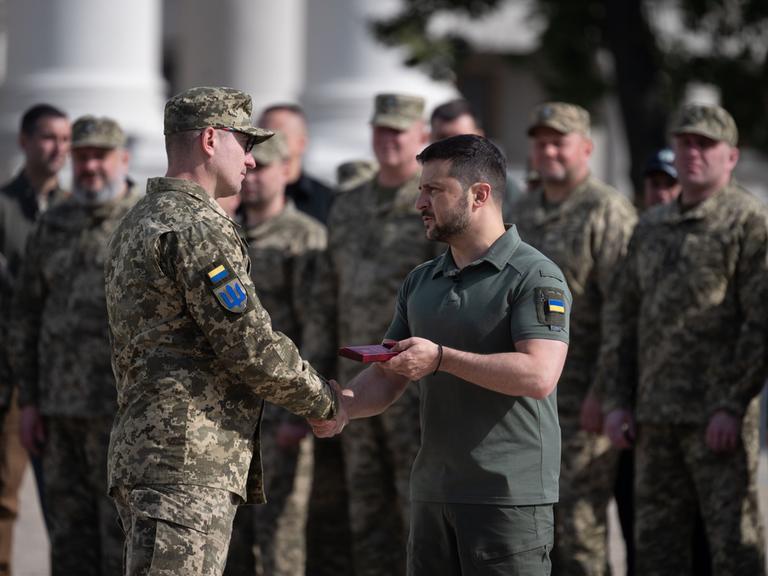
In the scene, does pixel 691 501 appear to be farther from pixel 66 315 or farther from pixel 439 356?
pixel 66 315

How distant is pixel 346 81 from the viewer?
52.0 feet

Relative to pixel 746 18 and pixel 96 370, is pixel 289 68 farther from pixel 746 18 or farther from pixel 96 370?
pixel 96 370

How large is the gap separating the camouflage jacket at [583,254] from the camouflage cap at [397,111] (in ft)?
2.50

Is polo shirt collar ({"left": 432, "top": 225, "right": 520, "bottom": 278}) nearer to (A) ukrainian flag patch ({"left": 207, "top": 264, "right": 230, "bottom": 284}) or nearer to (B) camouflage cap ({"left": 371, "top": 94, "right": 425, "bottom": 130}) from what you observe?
(A) ukrainian flag patch ({"left": 207, "top": 264, "right": 230, "bottom": 284})

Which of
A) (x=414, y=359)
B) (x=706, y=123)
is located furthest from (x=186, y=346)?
(x=706, y=123)

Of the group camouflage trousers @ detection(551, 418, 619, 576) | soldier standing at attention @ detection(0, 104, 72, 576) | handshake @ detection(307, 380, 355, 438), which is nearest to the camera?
handshake @ detection(307, 380, 355, 438)

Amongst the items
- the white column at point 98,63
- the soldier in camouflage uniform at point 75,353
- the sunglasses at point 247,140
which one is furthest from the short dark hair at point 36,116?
the white column at point 98,63

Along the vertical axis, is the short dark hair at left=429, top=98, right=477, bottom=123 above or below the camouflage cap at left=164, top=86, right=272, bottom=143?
below

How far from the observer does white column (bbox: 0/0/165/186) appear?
45.0ft

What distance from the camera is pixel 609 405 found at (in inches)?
284

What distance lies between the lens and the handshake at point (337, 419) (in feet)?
17.6

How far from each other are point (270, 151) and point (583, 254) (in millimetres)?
1557

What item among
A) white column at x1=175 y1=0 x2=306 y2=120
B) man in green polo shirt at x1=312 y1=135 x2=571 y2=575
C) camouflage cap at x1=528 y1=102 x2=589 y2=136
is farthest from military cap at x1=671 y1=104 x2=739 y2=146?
white column at x1=175 y1=0 x2=306 y2=120

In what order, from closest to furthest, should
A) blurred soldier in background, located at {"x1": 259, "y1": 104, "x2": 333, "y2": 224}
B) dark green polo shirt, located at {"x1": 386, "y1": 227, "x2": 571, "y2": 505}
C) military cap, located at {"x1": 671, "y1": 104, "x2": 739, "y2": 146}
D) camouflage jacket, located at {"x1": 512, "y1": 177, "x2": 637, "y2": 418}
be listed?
dark green polo shirt, located at {"x1": 386, "y1": 227, "x2": 571, "y2": 505}, military cap, located at {"x1": 671, "y1": 104, "x2": 739, "y2": 146}, camouflage jacket, located at {"x1": 512, "y1": 177, "x2": 637, "y2": 418}, blurred soldier in background, located at {"x1": 259, "y1": 104, "x2": 333, "y2": 224}
